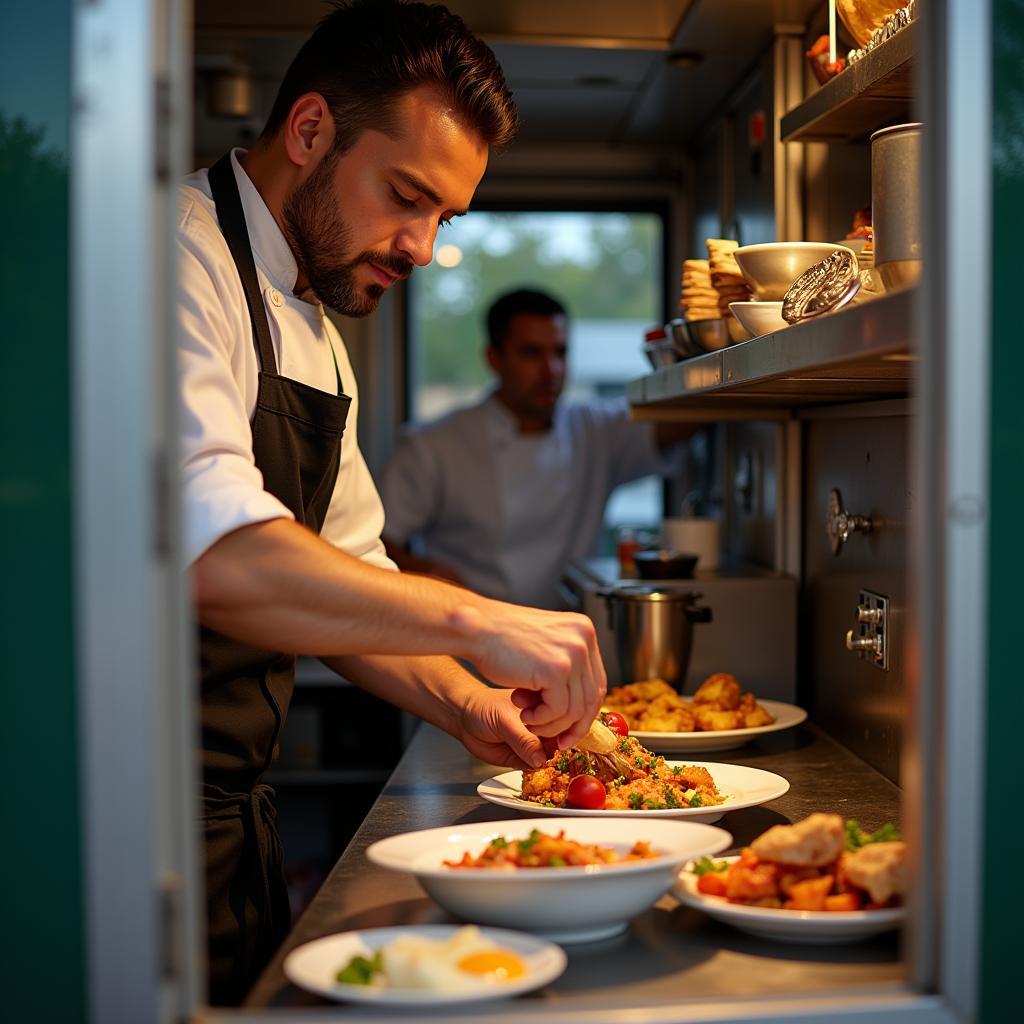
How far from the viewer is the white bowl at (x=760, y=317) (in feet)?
5.26

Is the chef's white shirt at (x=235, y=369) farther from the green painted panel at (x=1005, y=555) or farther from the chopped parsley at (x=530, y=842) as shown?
the green painted panel at (x=1005, y=555)

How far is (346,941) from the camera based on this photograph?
1048 millimetres

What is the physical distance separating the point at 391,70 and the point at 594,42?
0.91 metres

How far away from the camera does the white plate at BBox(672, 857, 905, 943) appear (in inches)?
42.9

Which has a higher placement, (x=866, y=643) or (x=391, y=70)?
(x=391, y=70)

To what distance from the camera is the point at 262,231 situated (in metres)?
1.67

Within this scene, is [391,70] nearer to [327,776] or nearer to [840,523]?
[840,523]

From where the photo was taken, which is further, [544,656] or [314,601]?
[544,656]

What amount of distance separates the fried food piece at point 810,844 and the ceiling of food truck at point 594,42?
1.52 metres

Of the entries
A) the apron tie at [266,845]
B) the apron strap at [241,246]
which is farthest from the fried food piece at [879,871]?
the apron strap at [241,246]

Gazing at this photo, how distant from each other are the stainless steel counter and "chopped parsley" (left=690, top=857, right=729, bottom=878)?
0.04m

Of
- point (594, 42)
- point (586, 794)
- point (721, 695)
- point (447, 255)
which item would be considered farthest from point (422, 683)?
point (447, 255)

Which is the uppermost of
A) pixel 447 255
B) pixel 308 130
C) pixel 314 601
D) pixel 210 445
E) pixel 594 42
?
pixel 594 42

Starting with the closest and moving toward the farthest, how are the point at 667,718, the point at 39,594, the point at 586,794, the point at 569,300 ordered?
the point at 39,594 → the point at 586,794 → the point at 667,718 → the point at 569,300
